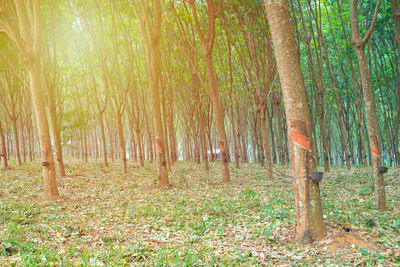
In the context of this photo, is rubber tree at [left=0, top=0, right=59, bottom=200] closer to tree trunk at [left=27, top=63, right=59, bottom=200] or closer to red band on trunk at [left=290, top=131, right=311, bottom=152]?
tree trunk at [left=27, top=63, right=59, bottom=200]

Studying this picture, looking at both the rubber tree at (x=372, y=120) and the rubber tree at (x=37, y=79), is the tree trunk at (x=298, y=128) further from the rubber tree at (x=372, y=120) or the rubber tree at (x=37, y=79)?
the rubber tree at (x=37, y=79)

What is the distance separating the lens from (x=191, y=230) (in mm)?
5129

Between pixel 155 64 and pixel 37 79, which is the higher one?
pixel 155 64

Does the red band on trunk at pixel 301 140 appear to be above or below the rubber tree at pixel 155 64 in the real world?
below

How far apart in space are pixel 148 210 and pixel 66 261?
297 cm

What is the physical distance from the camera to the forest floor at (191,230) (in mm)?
3746

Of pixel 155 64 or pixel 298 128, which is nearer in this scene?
pixel 298 128

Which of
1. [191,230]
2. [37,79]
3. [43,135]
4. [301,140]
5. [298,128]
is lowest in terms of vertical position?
[191,230]

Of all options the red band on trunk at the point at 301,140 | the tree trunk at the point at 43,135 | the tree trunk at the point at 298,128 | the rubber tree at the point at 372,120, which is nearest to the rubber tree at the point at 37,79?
the tree trunk at the point at 43,135

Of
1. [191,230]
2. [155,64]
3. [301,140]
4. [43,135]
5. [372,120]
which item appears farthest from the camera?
[155,64]

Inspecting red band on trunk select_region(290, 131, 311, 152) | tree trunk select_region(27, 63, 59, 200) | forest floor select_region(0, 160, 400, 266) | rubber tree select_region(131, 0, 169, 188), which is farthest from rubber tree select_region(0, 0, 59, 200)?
red band on trunk select_region(290, 131, 311, 152)

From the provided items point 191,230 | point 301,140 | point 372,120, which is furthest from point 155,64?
point 301,140

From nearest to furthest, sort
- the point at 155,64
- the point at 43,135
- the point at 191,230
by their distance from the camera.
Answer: the point at 191,230
the point at 43,135
the point at 155,64

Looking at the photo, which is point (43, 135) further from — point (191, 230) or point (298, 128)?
point (298, 128)
